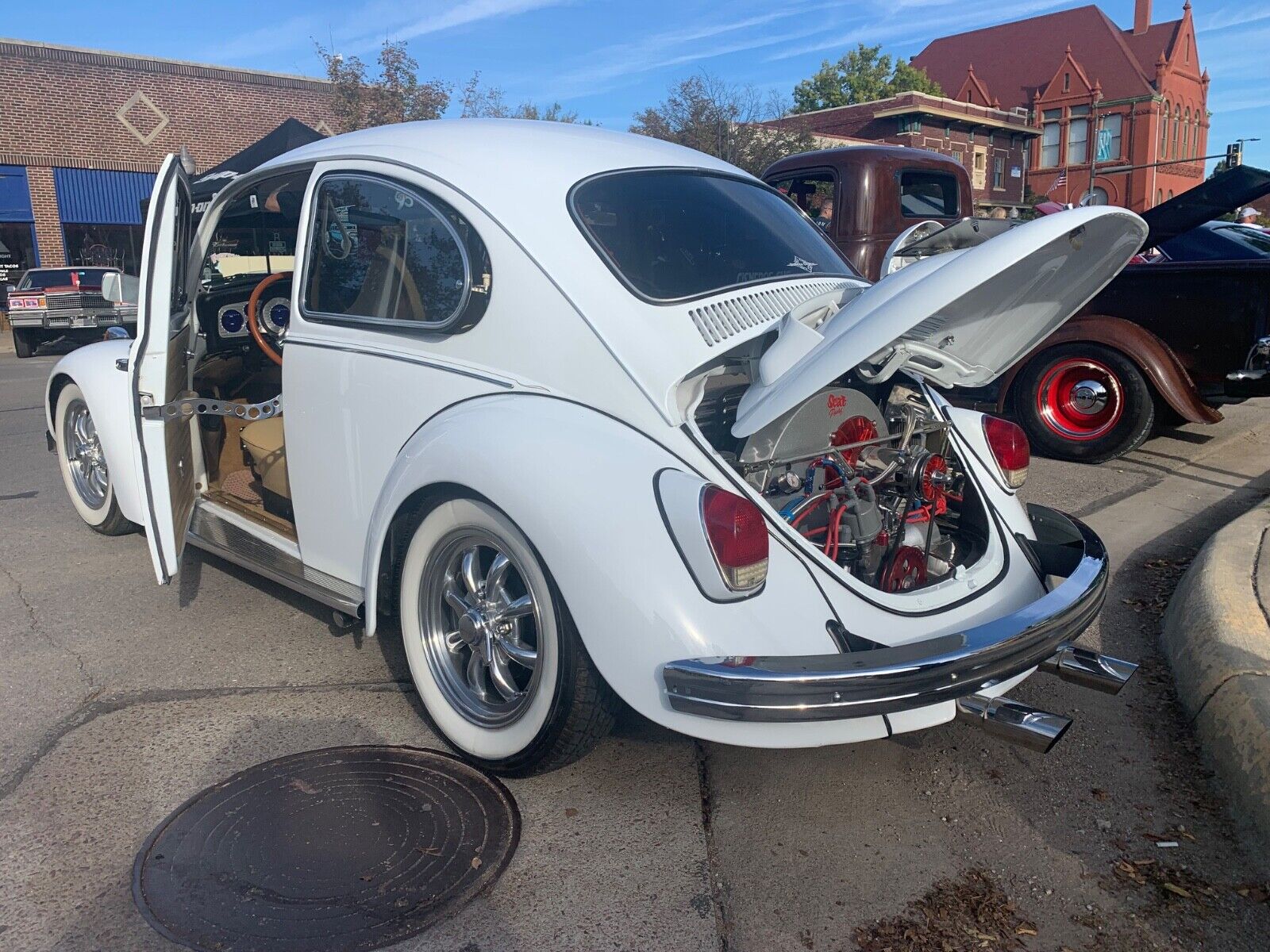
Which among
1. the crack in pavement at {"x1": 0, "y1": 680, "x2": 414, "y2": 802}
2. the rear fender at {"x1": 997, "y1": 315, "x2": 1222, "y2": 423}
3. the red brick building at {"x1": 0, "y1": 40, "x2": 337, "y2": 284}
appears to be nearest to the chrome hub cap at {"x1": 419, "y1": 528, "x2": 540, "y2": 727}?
the crack in pavement at {"x1": 0, "y1": 680, "x2": 414, "y2": 802}

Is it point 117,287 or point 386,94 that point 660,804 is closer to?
point 117,287

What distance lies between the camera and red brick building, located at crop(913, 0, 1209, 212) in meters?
55.9

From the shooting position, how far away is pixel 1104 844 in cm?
276

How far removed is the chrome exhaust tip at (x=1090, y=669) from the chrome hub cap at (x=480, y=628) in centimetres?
151

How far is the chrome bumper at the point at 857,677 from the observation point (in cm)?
241

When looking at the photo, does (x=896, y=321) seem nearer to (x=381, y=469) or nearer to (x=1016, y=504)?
(x=1016, y=504)

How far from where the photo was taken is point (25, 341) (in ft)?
59.5

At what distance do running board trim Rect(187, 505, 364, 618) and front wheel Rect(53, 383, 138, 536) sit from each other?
1324mm

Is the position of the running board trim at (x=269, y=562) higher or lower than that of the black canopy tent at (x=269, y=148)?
lower

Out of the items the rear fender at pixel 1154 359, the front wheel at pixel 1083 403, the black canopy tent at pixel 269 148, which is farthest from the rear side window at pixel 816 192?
the black canopy tent at pixel 269 148

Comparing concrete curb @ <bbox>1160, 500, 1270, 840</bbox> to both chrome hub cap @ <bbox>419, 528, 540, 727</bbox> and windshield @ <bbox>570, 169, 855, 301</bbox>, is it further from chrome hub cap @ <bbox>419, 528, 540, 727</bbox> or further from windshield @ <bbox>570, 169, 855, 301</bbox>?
chrome hub cap @ <bbox>419, 528, 540, 727</bbox>

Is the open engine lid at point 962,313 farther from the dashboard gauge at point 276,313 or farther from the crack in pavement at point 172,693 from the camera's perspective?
the dashboard gauge at point 276,313

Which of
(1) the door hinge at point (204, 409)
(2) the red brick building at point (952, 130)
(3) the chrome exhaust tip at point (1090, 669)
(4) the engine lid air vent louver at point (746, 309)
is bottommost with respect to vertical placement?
(3) the chrome exhaust tip at point (1090, 669)

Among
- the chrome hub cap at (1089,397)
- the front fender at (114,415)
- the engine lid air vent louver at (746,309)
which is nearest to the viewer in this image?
the engine lid air vent louver at (746,309)
